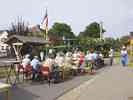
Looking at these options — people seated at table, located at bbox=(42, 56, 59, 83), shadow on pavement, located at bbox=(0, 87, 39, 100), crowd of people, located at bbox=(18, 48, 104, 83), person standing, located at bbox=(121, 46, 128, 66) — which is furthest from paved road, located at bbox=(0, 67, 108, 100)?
person standing, located at bbox=(121, 46, 128, 66)

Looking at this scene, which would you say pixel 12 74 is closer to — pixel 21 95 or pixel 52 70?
pixel 52 70

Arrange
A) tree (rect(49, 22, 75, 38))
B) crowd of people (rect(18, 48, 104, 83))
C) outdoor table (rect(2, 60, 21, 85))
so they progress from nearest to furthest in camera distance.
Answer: outdoor table (rect(2, 60, 21, 85)), crowd of people (rect(18, 48, 104, 83)), tree (rect(49, 22, 75, 38))

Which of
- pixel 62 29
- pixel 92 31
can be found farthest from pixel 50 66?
pixel 92 31

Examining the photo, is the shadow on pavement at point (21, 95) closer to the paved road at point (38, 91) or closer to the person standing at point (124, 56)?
the paved road at point (38, 91)

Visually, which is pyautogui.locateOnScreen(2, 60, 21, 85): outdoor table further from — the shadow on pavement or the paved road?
the shadow on pavement

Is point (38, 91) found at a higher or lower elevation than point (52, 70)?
lower

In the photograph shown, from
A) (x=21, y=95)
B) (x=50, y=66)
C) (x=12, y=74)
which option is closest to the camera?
(x=21, y=95)

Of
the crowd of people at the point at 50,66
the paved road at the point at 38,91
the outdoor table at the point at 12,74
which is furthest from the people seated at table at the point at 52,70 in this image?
the outdoor table at the point at 12,74

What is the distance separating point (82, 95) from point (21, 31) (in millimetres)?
51158

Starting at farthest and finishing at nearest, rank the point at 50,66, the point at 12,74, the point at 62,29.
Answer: the point at 62,29 → the point at 12,74 → the point at 50,66

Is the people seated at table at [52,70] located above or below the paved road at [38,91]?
above

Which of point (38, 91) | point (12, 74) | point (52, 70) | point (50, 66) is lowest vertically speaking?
point (38, 91)

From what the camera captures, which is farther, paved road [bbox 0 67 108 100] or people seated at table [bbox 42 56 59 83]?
people seated at table [bbox 42 56 59 83]

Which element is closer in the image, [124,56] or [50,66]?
[50,66]
